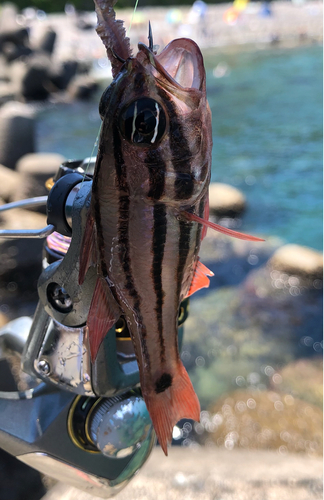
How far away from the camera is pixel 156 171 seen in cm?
81

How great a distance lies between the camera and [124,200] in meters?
A: 0.85

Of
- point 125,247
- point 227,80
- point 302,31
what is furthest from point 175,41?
point 302,31

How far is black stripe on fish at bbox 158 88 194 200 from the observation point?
2.58 feet

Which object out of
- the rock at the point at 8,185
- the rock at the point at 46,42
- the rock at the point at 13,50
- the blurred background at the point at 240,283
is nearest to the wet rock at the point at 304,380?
the blurred background at the point at 240,283

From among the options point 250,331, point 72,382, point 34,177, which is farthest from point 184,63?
point 34,177

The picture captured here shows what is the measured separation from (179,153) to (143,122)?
0.28 feet

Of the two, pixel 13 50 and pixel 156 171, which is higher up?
pixel 13 50

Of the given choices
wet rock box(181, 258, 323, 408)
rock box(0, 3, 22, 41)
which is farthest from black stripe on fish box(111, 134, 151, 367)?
rock box(0, 3, 22, 41)

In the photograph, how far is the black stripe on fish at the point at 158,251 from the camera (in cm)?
87

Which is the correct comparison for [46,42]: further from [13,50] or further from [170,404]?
[170,404]

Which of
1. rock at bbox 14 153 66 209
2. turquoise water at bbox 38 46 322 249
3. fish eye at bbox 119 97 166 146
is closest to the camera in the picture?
fish eye at bbox 119 97 166 146

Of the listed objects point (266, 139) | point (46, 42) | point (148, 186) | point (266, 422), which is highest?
point (46, 42)

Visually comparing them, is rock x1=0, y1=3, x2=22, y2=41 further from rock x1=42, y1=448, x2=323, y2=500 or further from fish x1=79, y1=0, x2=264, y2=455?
fish x1=79, y1=0, x2=264, y2=455

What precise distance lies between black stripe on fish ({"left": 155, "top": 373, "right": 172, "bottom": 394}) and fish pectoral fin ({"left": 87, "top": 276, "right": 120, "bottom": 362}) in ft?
0.65
